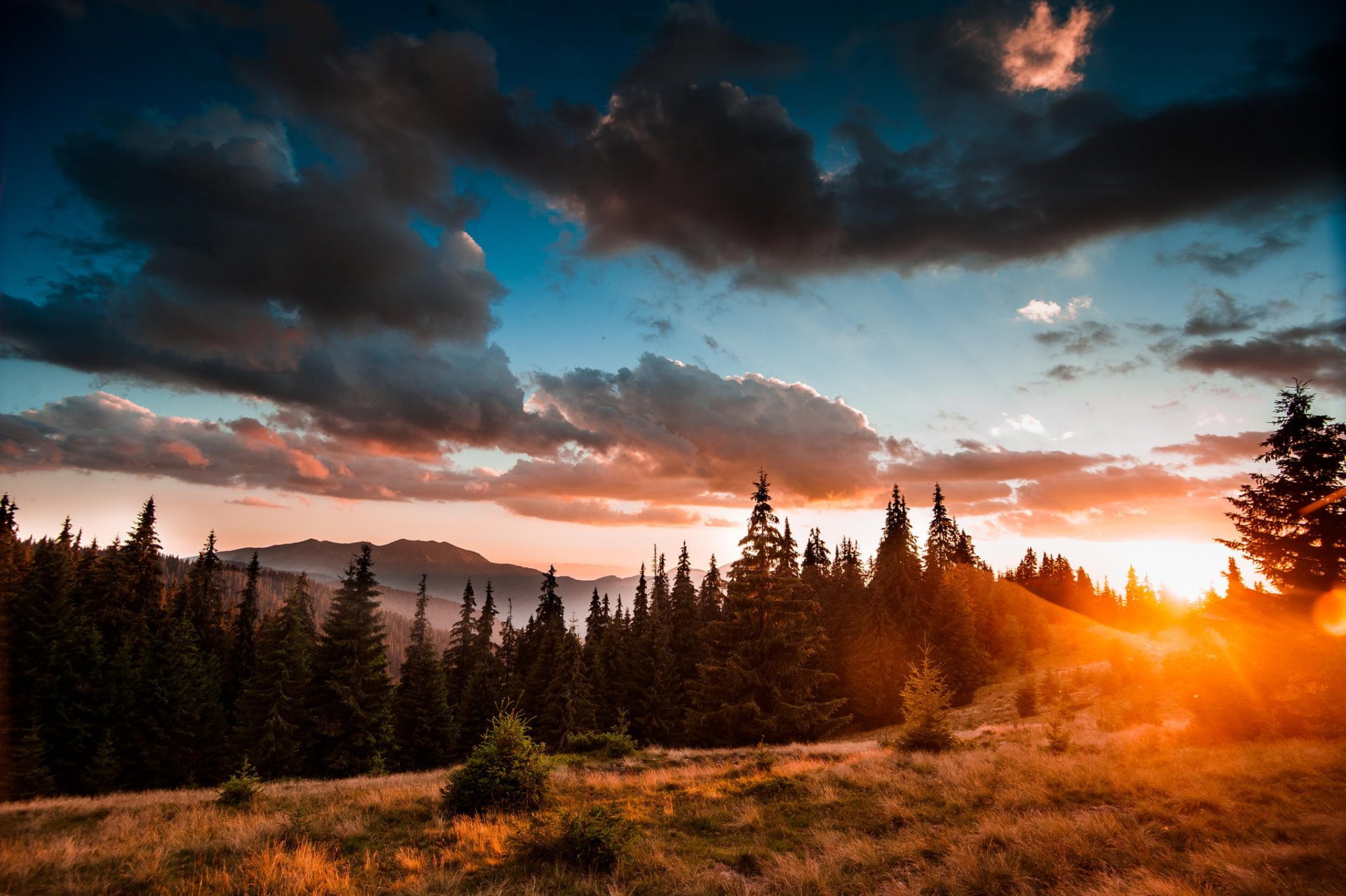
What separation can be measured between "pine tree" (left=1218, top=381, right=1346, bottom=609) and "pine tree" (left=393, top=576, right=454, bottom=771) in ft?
157

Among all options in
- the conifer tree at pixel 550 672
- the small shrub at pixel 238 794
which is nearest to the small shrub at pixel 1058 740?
the small shrub at pixel 238 794

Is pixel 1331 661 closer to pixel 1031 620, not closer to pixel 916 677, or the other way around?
pixel 916 677

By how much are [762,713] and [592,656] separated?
84.0 feet

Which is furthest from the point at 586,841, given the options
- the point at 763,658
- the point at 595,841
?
the point at 763,658

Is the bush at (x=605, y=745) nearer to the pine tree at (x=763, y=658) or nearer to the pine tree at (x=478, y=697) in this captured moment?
the pine tree at (x=763, y=658)

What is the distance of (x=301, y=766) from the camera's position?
33062 millimetres

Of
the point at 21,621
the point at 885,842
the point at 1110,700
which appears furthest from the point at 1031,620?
the point at 21,621

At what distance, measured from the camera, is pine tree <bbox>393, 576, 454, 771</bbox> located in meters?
41.7

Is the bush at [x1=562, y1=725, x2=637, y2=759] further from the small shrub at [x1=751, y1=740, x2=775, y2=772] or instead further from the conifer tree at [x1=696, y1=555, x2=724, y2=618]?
the conifer tree at [x1=696, y1=555, x2=724, y2=618]

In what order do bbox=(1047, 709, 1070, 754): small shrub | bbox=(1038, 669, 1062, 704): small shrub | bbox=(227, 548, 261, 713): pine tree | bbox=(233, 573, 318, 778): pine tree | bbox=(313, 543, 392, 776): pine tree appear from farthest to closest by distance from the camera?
bbox=(227, 548, 261, 713): pine tree → bbox=(233, 573, 318, 778): pine tree → bbox=(313, 543, 392, 776): pine tree → bbox=(1038, 669, 1062, 704): small shrub → bbox=(1047, 709, 1070, 754): small shrub

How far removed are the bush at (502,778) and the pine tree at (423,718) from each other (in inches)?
1355

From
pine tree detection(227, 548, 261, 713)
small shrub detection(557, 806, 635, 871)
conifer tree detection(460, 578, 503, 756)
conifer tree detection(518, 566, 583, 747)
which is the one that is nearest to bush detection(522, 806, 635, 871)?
small shrub detection(557, 806, 635, 871)

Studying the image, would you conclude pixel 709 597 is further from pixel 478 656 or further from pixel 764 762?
pixel 764 762

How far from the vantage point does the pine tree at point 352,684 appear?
107 feet
